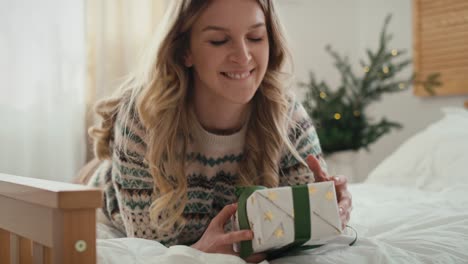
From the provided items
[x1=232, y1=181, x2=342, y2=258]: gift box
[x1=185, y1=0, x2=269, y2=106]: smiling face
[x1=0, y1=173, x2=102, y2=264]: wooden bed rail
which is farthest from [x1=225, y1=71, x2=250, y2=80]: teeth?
[x1=0, y1=173, x2=102, y2=264]: wooden bed rail

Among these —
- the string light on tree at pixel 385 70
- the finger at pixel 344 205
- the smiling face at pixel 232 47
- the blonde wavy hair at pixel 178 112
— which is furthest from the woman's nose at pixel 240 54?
the string light on tree at pixel 385 70

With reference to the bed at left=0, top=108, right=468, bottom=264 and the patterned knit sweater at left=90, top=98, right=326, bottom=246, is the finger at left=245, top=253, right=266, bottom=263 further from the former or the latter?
the patterned knit sweater at left=90, top=98, right=326, bottom=246

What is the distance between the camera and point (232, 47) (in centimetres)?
127

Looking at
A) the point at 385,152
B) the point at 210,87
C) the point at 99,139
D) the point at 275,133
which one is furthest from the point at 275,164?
the point at 385,152

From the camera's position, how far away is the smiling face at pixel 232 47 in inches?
49.4

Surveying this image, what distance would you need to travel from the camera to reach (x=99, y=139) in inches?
61.0

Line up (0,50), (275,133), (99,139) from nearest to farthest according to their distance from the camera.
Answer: (275,133), (99,139), (0,50)

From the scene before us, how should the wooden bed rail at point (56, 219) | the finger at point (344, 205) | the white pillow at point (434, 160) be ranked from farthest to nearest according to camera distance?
1. the white pillow at point (434, 160)
2. the finger at point (344, 205)
3. the wooden bed rail at point (56, 219)

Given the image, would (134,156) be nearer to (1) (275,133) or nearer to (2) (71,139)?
(1) (275,133)

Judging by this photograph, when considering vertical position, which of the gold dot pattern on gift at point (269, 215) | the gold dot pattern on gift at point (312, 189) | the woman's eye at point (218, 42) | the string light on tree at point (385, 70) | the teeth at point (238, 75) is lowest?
the gold dot pattern on gift at point (269, 215)

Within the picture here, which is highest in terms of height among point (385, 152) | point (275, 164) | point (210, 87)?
point (210, 87)

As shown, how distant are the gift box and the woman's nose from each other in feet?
1.15

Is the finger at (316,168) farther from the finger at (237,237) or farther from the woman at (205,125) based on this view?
the finger at (237,237)

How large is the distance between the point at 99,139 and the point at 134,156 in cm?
27
